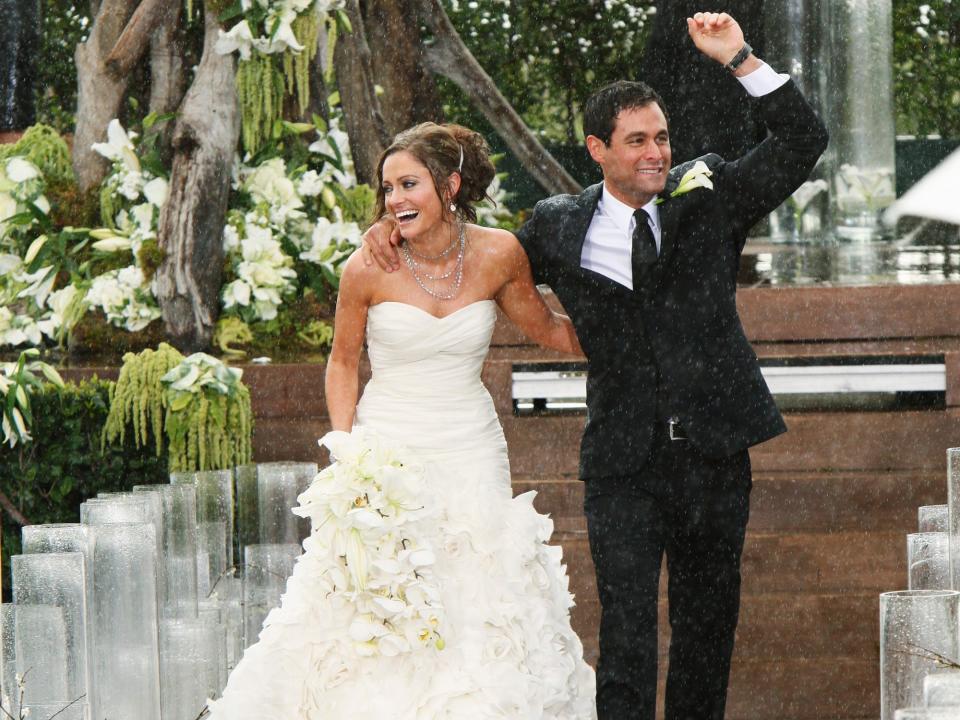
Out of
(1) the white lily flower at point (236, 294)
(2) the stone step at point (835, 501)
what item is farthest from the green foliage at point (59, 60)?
(2) the stone step at point (835, 501)

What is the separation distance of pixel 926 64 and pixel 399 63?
4.49 m

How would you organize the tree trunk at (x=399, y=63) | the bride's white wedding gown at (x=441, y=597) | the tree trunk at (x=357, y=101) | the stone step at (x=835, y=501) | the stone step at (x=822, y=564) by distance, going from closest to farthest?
the bride's white wedding gown at (x=441, y=597), the stone step at (x=822, y=564), the stone step at (x=835, y=501), the tree trunk at (x=357, y=101), the tree trunk at (x=399, y=63)

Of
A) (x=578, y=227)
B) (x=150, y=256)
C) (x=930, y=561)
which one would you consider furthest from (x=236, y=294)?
(x=930, y=561)

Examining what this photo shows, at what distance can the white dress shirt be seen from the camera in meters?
4.54

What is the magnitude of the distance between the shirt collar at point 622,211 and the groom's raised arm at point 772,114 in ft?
1.00

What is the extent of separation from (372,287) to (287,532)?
1375mm

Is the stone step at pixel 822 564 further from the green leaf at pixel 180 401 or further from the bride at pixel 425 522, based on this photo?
the green leaf at pixel 180 401

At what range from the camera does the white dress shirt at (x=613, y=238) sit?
4.54 m

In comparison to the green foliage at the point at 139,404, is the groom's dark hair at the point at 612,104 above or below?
above

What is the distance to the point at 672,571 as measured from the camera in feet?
15.1

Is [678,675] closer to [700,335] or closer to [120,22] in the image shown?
[700,335]

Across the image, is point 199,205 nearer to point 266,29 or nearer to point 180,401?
point 266,29

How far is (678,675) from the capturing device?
4551 millimetres

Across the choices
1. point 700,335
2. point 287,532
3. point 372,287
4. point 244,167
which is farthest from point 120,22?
point 700,335
